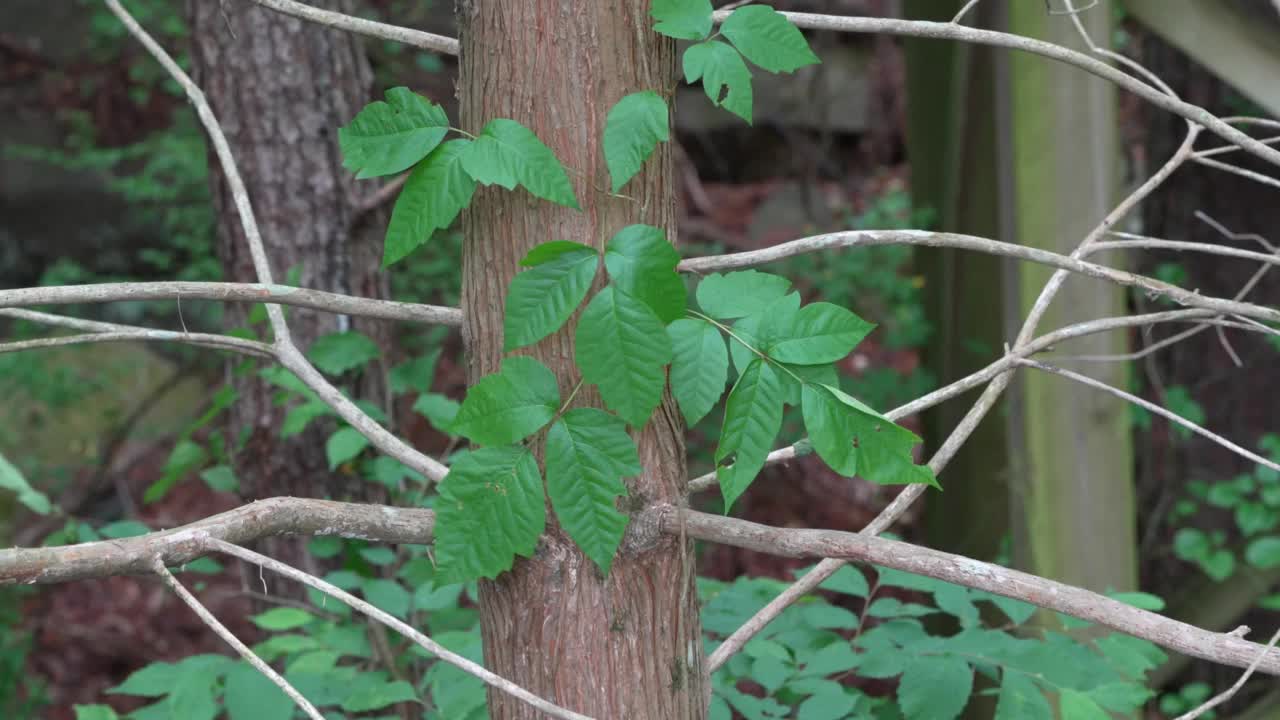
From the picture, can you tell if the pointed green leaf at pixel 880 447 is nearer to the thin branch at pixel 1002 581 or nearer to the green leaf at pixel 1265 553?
the thin branch at pixel 1002 581

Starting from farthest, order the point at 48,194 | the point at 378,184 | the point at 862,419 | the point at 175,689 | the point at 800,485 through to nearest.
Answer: the point at 48,194, the point at 800,485, the point at 378,184, the point at 175,689, the point at 862,419

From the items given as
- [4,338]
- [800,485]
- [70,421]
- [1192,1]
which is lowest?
[800,485]

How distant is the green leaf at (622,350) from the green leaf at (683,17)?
28cm

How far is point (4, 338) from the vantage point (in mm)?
6312

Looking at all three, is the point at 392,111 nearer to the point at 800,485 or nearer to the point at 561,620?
the point at 561,620

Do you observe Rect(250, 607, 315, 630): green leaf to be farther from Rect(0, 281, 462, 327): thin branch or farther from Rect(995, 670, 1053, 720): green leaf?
Rect(995, 670, 1053, 720): green leaf

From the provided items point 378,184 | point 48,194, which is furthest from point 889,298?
point 48,194

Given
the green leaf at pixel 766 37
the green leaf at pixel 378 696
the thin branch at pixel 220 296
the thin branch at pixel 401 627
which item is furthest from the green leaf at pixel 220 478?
the green leaf at pixel 766 37

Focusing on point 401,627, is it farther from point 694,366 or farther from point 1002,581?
point 1002,581

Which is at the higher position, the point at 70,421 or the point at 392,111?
the point at 392,111

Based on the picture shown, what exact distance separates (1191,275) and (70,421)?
5.27 metres

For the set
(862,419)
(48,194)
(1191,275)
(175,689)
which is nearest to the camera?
(862,419)

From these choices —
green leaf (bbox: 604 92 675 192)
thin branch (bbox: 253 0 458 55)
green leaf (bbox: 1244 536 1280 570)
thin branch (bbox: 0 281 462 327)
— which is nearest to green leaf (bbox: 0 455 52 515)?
thin branch (bbox: 0 281 462 327)

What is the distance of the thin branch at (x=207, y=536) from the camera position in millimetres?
909
